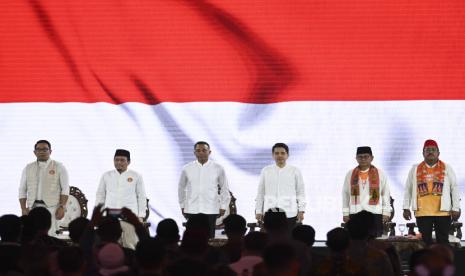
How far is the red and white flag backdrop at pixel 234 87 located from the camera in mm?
9180

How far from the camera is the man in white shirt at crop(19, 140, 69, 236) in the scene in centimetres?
838

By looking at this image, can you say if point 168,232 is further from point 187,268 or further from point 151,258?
point 187,268

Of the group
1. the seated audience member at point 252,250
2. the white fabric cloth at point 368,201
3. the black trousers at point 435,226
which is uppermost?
the white fabric cloth at point 368,201

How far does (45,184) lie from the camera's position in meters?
8.41

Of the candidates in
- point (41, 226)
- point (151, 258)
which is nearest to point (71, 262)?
point (151, 258)

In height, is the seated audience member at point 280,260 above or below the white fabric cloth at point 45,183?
below

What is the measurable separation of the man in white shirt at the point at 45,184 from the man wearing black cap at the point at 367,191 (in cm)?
239

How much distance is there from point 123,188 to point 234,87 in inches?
63.5

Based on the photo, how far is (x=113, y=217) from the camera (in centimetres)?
455

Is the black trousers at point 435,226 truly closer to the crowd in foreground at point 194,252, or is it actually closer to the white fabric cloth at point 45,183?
the crowd in foreground at point 194,252

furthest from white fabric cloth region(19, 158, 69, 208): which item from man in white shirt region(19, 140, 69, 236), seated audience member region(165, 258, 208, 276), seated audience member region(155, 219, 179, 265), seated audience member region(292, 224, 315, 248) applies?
seated audience member region(165, 258, 208, 276)

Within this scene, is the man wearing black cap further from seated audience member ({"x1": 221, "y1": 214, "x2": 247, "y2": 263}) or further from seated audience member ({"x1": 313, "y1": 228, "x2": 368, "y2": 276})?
seated audience member ({"x1": 313, "y1": 228, "x2": 368, "y2": 276})

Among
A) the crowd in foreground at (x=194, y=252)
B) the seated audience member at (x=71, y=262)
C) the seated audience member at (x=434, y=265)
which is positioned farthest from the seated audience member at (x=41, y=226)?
the seated audience member at (x=434, y=265)

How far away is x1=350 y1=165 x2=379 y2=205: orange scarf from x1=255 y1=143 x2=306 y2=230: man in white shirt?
0.44m
